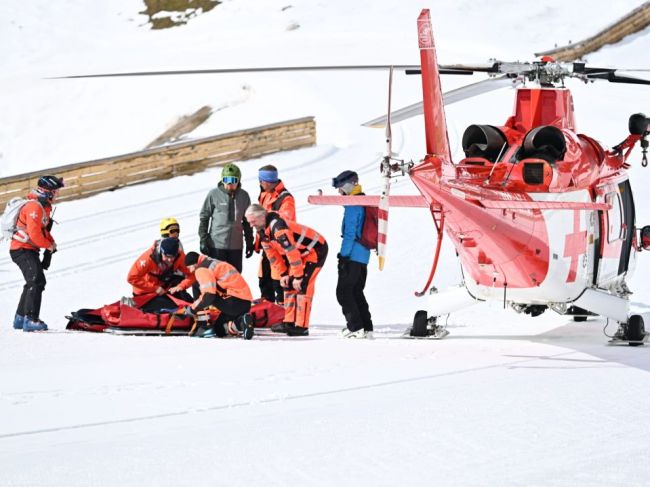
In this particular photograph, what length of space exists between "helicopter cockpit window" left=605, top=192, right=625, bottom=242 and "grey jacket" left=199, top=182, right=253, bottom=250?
3.92 m

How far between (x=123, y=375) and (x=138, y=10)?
37.1 meters

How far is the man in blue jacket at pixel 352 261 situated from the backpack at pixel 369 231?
0.03 meters

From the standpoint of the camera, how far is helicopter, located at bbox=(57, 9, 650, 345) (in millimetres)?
9453

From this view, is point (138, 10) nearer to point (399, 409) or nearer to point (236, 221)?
point (236, 221)

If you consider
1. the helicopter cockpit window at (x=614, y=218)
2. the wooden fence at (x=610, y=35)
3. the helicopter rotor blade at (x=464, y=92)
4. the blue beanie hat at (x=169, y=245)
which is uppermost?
the wooden fence at (x=610, y=35)

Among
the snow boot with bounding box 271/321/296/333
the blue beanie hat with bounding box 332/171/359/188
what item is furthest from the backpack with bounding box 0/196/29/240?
the blue beanie hat with bounding box 332/171/359/188

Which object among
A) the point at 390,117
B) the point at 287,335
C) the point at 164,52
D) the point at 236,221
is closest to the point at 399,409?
the point at 390,117

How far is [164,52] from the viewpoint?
122 feet

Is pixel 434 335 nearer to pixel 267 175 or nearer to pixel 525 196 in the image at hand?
pixel 525 196

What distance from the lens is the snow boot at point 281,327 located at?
11997 mm

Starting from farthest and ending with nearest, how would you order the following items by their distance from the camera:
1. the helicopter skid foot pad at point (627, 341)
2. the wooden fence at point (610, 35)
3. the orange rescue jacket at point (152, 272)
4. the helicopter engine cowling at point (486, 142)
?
the wooden fence at point (610, 35) → the orange rescue jacket at point (152, 272) → the helicopter skid foot pad at point (627, 341) → the helicopter engine cowling at point (486, 142)

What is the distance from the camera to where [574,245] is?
10742 millimetres

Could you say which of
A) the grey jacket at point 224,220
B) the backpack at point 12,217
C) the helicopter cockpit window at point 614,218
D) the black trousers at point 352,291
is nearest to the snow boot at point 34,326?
the backpack at point 12,217

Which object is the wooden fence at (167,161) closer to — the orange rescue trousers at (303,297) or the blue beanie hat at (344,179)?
the orange rescue trousers at (303,297)
